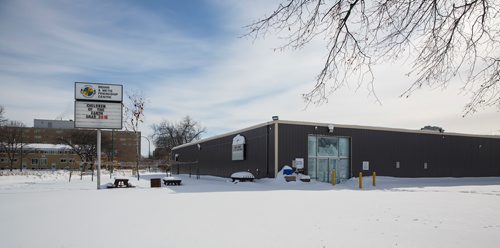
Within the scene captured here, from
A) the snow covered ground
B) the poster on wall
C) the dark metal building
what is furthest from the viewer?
the poster on wall

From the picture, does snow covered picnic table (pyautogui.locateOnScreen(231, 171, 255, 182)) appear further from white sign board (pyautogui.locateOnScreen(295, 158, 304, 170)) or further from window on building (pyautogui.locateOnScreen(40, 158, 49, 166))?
window on building (pyautogui.locateOnScreen(40, 158, 49, 166))

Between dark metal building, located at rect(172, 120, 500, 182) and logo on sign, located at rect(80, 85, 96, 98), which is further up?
logo on sign, located at rect(80, 85, 96, 98)

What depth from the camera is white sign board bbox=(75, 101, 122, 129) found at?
21.5 metres

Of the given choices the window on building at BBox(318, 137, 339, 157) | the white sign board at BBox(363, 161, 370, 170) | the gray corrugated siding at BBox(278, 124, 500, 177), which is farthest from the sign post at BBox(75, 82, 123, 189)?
the white sign board at BBox(363, 161, 370, 170)

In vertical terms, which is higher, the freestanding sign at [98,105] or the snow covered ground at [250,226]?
the freestanding sign at [98,105]

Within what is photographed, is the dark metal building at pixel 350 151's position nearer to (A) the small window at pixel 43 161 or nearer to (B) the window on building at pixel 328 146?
(B) the window on building at pixel 328 146

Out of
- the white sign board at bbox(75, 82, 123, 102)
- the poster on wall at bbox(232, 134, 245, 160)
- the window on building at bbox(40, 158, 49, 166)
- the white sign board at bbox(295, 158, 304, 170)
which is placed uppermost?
the white sign board at bbox(75, 82, 123, 102)

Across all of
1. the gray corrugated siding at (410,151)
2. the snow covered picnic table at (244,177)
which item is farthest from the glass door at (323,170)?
the snow covered picnic table at (244,177)

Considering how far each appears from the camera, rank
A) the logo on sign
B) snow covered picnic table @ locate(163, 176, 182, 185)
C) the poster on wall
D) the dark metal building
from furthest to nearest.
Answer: the poster on wall → the dark metal building → snow covered picnic table @ locate(163, 176, 182, 185) → the logo on sign

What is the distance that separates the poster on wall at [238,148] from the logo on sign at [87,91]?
12.4 meters

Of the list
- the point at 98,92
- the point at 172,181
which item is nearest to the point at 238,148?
the point at 172,181

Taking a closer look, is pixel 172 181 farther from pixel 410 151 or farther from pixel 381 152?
pixel 410 151

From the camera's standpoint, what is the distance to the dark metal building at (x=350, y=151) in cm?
2659

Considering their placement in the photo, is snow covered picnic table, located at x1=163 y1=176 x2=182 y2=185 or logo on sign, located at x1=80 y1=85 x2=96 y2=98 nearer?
logo on sign, located at x1=80 y1=85 x2=96 y2=98
